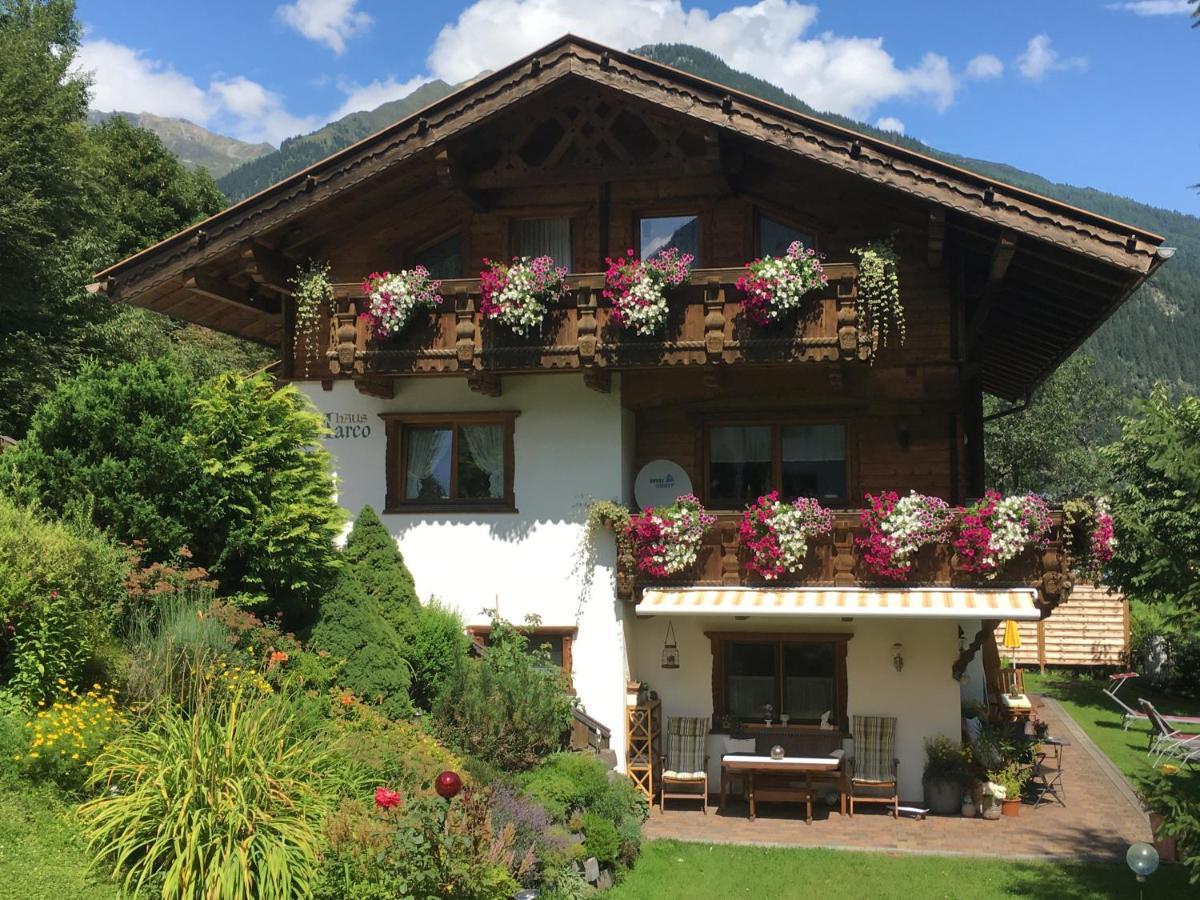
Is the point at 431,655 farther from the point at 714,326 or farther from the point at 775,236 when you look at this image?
the point at 775,236

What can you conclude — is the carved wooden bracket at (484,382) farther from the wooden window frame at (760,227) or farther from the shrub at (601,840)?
the shrub at (601,840)

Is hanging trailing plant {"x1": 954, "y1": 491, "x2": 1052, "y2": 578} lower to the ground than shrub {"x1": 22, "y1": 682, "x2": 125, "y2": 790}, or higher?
higher

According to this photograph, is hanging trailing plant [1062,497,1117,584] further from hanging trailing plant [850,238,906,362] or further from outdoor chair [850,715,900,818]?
outdoor chair [850,715,900,818]

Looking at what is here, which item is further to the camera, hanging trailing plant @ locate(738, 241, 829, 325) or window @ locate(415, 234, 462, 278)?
window @ locate(415, 234, 462, 278)

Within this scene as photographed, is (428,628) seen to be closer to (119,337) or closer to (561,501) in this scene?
(561,501)

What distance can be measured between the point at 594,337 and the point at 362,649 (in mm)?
5365

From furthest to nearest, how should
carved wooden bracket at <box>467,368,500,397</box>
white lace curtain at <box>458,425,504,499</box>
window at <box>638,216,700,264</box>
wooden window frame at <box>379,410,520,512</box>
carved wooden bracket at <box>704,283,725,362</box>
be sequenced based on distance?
white lace curtain at <box>458,425,504,499</box>, wooden window frame at <box>379,410,520,512</box>, window at <box>638,216,700,264</box>, carved wooden bracket at <box>467,368,500,397</box>, carved wooden bracket at <box>704,283,725,362</box>

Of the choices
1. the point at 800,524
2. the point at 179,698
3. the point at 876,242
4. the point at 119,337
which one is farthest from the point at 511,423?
the point at 119,337

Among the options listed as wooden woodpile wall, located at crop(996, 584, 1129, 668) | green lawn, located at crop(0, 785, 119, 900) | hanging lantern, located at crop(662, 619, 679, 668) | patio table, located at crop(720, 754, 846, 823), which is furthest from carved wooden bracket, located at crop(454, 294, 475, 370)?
wooden woodpile wall, located at crop(996, 584, 1129, 668)

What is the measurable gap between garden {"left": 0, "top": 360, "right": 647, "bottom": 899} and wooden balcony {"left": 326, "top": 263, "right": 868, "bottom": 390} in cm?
179

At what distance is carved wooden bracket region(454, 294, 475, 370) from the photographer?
15781 millimetres

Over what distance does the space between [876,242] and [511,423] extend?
618cm

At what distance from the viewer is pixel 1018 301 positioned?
55.4 ft

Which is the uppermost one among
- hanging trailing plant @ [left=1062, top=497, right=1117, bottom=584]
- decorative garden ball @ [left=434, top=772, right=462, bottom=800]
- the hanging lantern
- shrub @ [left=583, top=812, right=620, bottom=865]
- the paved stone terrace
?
hanging trailing plant @ [left=1062, top=497, right=1117, bottom=584]
